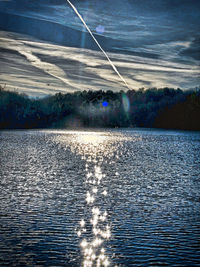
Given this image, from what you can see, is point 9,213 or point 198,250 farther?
point 9,213

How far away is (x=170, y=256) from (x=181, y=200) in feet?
30.5

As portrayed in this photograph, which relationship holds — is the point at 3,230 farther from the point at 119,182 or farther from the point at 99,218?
the point at 119,182

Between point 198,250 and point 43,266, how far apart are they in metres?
4.29

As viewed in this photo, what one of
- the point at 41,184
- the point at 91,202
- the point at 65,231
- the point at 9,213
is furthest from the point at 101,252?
the point at 41,184

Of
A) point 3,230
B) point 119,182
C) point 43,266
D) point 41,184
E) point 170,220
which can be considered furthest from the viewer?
point 119,182

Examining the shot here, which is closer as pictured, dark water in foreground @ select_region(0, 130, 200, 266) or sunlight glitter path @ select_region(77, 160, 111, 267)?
sunlight glitter path @ select_region(77, 160, 111, 267)

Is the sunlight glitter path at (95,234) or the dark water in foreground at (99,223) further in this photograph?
the dark water in foreground at (99,223)

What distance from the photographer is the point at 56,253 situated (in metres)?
12.1

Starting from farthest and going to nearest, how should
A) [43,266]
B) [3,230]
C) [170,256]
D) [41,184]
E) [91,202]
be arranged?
[41,184]
[91,202]
[3,230]
[170,256]
[43,266]

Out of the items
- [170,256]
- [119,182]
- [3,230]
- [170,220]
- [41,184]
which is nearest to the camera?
[170,256]

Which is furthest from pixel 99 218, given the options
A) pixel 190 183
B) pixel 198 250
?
pixel 190 183

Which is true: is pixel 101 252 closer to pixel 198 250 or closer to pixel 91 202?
Result: pixel 198 250

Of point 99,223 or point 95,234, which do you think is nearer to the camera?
point 95,234

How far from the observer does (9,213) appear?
56.7 ft
